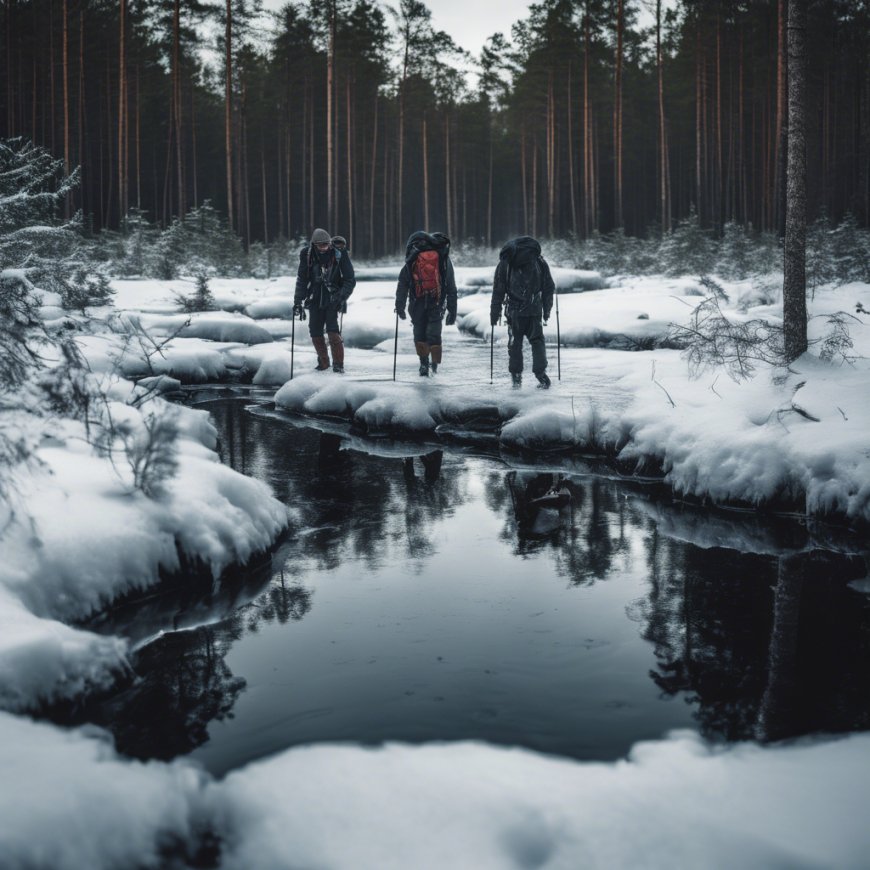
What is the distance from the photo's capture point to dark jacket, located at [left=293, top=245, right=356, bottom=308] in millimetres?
11547

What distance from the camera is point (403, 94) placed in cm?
3881

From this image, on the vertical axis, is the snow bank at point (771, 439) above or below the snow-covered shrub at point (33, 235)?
below

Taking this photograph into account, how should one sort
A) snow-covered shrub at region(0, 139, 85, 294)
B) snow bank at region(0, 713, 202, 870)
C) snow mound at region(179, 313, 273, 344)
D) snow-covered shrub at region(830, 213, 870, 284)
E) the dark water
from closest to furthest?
snow bank at region(0, 713, 202, 870) → the dark water → snow-covered shrub at region(0, 139, 85, 294) → snow mound at region(179, 313, 273, 344) → snow-covered shrub at region(830, 213, 870, 284)

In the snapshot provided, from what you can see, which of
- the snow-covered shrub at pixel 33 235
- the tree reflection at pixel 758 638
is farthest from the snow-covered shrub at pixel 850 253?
the snow-covered shrub at pixel 33 235

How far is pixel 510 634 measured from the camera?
483cm

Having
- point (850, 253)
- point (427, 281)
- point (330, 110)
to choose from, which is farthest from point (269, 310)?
point (330, 110)

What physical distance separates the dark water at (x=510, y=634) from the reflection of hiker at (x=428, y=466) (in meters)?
0.72

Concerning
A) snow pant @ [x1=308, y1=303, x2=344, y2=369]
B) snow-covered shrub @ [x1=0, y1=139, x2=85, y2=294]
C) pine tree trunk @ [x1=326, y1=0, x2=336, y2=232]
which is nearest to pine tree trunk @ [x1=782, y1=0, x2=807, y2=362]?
snow pant @ [x1=308, y1=303, x2=344, y2=369]

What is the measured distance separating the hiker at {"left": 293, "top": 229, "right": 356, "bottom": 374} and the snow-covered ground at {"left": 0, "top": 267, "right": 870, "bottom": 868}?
130 inches

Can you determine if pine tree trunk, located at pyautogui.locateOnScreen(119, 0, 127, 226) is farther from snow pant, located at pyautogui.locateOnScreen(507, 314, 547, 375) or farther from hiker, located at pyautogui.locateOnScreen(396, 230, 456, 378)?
snow pant, located at pyautogui.locateOnScreen(507, 314, 547, 375)

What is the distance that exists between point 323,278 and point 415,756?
8.92m

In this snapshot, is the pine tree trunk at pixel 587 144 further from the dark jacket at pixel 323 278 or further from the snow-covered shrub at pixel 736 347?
the snow-covered shrub at pixel 736 347

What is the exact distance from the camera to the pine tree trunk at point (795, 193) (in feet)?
25.4

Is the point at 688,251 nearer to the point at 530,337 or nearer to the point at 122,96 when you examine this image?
the point at 530,337
